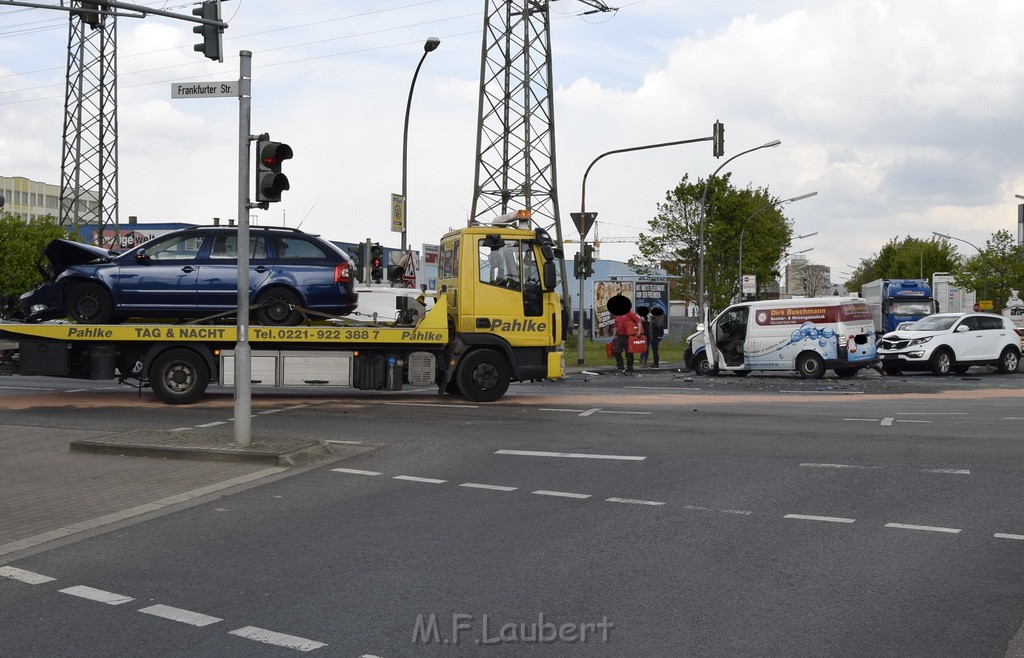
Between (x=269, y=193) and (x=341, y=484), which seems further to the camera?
(x=269, y=193)

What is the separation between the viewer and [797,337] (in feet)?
84.6

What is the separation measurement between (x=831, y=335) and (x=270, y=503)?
18.8 metres

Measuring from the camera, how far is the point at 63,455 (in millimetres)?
11766

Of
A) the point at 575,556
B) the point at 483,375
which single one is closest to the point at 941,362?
the point at 483,375

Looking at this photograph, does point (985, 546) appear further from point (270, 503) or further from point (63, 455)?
point (63, 455)

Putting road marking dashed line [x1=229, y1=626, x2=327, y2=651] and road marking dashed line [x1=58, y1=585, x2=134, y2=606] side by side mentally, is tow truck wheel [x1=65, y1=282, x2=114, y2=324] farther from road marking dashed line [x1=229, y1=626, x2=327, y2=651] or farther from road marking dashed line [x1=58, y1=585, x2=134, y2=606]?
road marking dashed line [x1=229, y1=626, x2=327, y2=651]

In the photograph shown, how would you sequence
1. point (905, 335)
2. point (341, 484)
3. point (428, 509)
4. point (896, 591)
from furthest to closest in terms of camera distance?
1. point (905, 335)
2. point (341, 484)
3. point (428, 509)
4. point (896, 591)

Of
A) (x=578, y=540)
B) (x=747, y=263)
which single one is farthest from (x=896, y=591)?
(x=747, y=263)

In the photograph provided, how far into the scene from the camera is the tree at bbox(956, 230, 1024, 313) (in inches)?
2132

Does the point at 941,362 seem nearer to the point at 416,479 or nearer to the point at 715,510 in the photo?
the point at 416,479

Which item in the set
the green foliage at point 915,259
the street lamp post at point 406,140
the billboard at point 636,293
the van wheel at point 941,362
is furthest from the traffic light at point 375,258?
the green foliage at point 915,259

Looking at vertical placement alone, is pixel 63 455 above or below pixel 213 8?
below

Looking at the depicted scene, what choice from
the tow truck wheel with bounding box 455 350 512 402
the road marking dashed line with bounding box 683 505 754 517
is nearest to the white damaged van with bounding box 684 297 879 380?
the tow truck wheel with bounding box 455 350 512 402

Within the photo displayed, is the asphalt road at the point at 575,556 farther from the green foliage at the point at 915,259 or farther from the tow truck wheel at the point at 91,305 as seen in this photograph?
the green foliage at the point at 915,259
